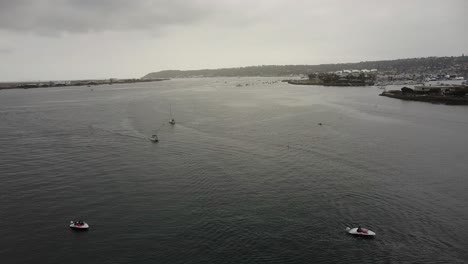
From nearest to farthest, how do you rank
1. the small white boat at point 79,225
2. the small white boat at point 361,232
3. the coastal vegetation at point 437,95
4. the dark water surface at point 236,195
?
the dark water surface at point 236,195 < the small white boat at point 361,232 < the small white boat at point 79,225 < the coastal vegetation at point 437,95

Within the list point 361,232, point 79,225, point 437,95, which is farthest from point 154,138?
point 437,95

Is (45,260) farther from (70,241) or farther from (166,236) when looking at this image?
(166,236)

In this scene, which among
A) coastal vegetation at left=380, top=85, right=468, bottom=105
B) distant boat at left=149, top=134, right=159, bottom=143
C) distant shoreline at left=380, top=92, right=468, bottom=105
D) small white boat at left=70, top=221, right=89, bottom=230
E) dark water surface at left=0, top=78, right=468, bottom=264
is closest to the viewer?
dark water surface at left=0, top=78, right=468, bottom=264

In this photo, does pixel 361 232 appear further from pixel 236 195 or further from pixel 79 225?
pixel 79 225

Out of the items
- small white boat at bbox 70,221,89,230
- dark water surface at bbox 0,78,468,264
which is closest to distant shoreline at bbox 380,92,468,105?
dark water surface at bbox 0,78,468,264

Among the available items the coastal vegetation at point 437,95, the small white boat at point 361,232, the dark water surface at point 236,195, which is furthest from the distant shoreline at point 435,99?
the small white boat at point 361,232

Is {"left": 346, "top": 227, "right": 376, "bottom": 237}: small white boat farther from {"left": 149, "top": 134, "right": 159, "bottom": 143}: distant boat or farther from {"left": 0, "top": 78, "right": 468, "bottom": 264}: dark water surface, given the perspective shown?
{"left": 149, "top": 134, "right": 159, "bottom": 143}: distant boat

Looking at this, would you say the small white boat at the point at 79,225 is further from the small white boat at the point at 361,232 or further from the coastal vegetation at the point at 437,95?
the coastal vegetation at the point at 437,95

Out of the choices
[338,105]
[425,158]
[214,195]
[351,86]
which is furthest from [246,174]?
[351,86]

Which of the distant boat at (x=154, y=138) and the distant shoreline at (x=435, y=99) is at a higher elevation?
the distant shoreline at (x=435, y=99)
